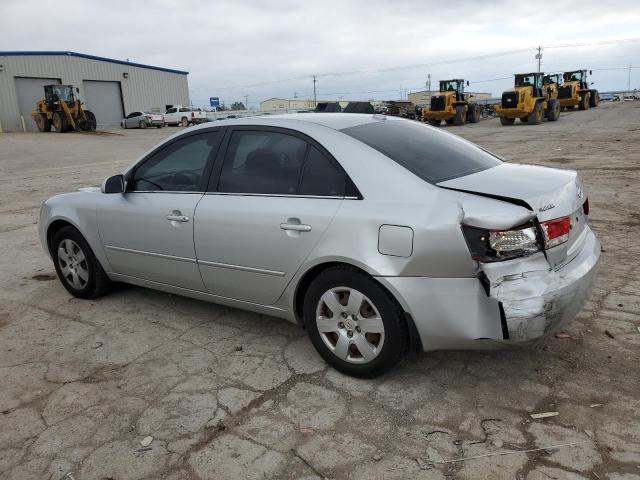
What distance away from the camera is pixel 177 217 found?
12.2 feet

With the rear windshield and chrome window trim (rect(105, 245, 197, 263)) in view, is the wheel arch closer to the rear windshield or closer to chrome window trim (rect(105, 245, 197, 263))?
the rear windshield

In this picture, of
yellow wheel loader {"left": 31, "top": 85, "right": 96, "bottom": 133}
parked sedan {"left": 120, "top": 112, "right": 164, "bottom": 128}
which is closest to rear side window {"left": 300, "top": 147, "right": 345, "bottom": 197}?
yellow wheel loader {"left": 31, "top": 85, "right": 96, "bottom": 133}

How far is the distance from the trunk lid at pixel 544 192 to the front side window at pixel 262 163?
3.14 feet

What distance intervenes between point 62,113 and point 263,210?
33406 millimetres

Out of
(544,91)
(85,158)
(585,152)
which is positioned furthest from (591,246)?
(544,91)

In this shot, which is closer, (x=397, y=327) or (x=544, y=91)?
(x=397, y=327)

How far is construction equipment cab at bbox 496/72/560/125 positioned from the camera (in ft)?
89.7

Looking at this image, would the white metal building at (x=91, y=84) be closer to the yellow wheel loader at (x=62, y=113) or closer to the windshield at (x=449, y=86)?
the yellow wheel loader at (x=62, y=113)

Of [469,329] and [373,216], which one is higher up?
[373,216]

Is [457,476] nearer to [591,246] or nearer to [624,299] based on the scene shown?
[591,246]

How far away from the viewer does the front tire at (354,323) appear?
288 centimetres

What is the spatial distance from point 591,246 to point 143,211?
3071mm

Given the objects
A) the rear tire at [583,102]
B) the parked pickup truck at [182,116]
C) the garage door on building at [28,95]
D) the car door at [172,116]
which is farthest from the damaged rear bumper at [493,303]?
the car door at [172,116]

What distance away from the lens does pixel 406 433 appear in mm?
2660
